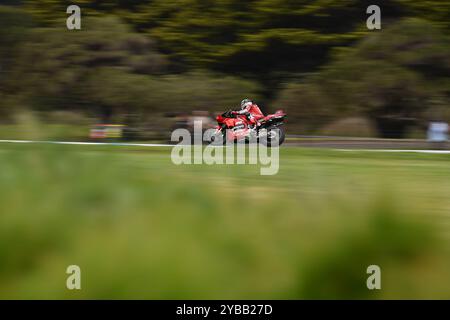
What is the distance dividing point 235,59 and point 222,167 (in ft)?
61.9

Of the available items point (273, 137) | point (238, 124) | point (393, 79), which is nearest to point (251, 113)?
point (238, 124)

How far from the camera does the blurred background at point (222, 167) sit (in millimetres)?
6062

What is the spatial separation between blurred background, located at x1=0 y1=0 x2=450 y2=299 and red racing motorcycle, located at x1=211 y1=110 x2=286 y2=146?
193 centimetres

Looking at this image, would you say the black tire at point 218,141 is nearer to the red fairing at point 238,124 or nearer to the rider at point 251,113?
the red fairing at point 238,124

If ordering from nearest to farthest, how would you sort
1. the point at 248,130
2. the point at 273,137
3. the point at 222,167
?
the point at 222,167
the point at 273,137
the point at 248,130

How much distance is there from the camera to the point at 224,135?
2434 cm

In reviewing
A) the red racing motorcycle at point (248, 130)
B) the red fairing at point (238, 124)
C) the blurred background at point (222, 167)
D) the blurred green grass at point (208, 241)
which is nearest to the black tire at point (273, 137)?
the red racing motorcycle at point (248, 130)

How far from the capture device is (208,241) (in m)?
→ 6.30

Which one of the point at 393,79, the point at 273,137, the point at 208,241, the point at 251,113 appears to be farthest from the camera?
the point at 393,79

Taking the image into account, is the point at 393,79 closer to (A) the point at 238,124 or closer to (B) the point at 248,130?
(B) the point at 248,130

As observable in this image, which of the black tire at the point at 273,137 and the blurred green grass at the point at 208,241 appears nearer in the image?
the blurred green grass at the point at 208,241

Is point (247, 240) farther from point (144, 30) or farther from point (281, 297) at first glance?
point (144, 30)

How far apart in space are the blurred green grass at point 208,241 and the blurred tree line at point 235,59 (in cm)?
2152

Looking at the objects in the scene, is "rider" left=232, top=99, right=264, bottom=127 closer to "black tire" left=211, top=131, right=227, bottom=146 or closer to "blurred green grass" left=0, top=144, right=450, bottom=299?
"black tire" left=211, top=131, right=227, bottom=146
